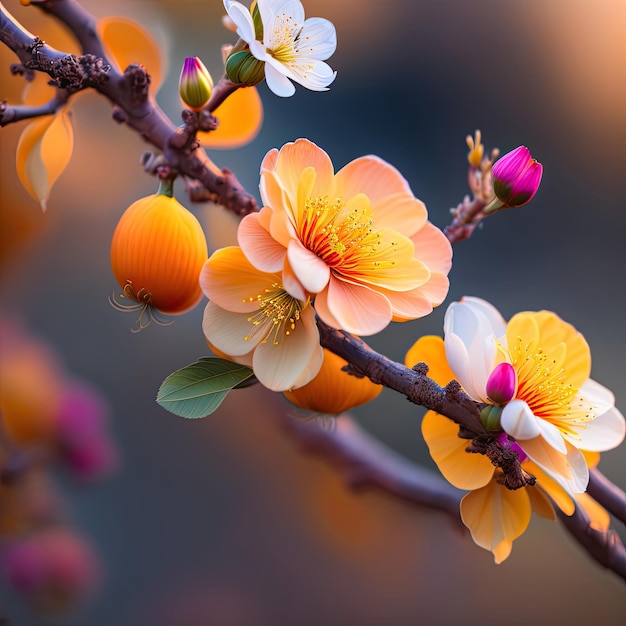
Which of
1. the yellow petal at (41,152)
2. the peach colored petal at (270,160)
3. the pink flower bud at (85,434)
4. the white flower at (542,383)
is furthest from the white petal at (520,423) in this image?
the pink flower bud at (85,434)

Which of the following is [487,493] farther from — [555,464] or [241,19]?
[241,19]

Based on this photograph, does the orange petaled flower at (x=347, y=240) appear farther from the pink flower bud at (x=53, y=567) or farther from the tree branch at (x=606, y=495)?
the pink flower bud at (x=53, y=567)

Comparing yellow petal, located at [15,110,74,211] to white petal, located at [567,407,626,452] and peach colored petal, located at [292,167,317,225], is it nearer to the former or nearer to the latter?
peach colored petal, located at [292,167,317,225]

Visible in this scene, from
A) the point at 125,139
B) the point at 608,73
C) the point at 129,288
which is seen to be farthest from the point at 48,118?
the point at 608,73

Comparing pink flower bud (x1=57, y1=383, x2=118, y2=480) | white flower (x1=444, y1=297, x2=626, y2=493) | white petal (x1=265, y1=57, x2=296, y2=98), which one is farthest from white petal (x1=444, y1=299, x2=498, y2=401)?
pink flower bud (x1=57, y1=383, x2=118, y2=480)

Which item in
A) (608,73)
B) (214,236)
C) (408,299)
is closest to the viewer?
(408,299)

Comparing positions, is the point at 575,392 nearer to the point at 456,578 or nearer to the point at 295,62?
the point at 295,62

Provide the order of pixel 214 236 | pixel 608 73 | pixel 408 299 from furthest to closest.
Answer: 1. pixel 608 73
2. pixel 214 236
3. pixel 408 299

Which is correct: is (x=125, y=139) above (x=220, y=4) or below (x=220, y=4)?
below
